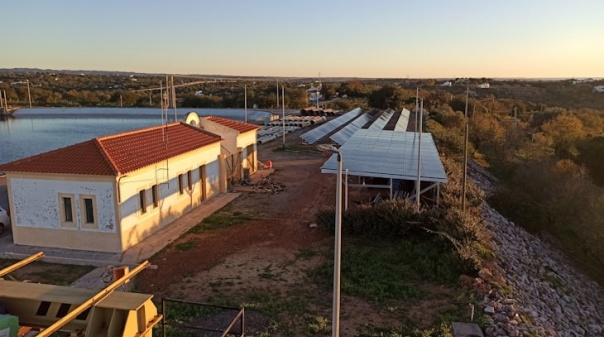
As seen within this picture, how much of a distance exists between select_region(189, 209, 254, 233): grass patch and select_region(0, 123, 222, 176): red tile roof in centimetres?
277

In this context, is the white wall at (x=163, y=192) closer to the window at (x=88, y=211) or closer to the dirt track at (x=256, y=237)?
the window at (x=88, y=211)

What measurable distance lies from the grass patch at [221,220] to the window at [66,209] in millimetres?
3995

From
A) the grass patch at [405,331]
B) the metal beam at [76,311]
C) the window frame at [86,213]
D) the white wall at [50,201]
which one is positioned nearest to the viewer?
the metal beam at [76,311]

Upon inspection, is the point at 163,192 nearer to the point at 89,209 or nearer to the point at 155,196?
the point at 155,196

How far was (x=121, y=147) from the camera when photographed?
18.0 m

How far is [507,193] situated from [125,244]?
20.3 meters

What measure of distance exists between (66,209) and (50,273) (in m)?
2.50

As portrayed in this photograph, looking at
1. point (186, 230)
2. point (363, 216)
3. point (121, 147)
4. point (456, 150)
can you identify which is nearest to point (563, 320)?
point (363, 216)

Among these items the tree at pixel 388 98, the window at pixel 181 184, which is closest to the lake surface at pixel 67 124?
the tree at pixel 388 98

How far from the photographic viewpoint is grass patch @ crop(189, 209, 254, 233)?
746 inches

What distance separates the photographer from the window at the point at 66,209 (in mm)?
16312

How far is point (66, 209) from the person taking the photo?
16.5 meters

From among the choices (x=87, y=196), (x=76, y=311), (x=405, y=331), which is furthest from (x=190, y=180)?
(x=76, y=311)

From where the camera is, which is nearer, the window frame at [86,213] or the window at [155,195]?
the window frame at [86,213]
